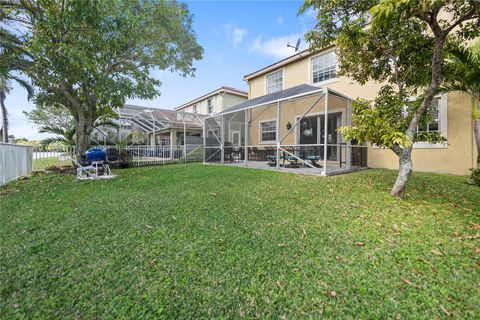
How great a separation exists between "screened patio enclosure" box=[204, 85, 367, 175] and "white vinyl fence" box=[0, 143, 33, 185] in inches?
315

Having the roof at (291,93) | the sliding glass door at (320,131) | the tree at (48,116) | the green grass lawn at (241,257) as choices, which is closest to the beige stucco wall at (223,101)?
the roof at (291,93)

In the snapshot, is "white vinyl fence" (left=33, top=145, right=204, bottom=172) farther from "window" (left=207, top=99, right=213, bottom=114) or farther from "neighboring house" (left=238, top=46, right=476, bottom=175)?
"window" (left=207, top=99, right=213, bottom=114)

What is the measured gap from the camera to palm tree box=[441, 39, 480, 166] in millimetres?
5527

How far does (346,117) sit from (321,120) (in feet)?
5.37

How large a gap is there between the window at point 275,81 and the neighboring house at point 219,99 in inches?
211

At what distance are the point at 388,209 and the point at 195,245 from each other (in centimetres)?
387

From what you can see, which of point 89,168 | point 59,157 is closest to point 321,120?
point 89,168

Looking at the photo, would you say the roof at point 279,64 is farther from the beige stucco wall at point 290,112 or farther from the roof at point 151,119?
the roof at point 151,119

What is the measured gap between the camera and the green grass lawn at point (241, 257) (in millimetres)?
1883

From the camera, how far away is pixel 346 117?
33.4 ft

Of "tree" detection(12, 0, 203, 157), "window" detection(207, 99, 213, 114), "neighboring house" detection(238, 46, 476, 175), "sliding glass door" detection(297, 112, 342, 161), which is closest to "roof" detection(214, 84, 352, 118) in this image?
"neighboring house" detection(238, 46, 476, 175)

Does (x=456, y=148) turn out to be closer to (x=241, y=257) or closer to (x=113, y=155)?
(x=241, y=257)

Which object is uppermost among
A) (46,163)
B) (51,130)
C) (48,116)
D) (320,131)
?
(48,116)

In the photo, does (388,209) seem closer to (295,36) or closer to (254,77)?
(295,36)
